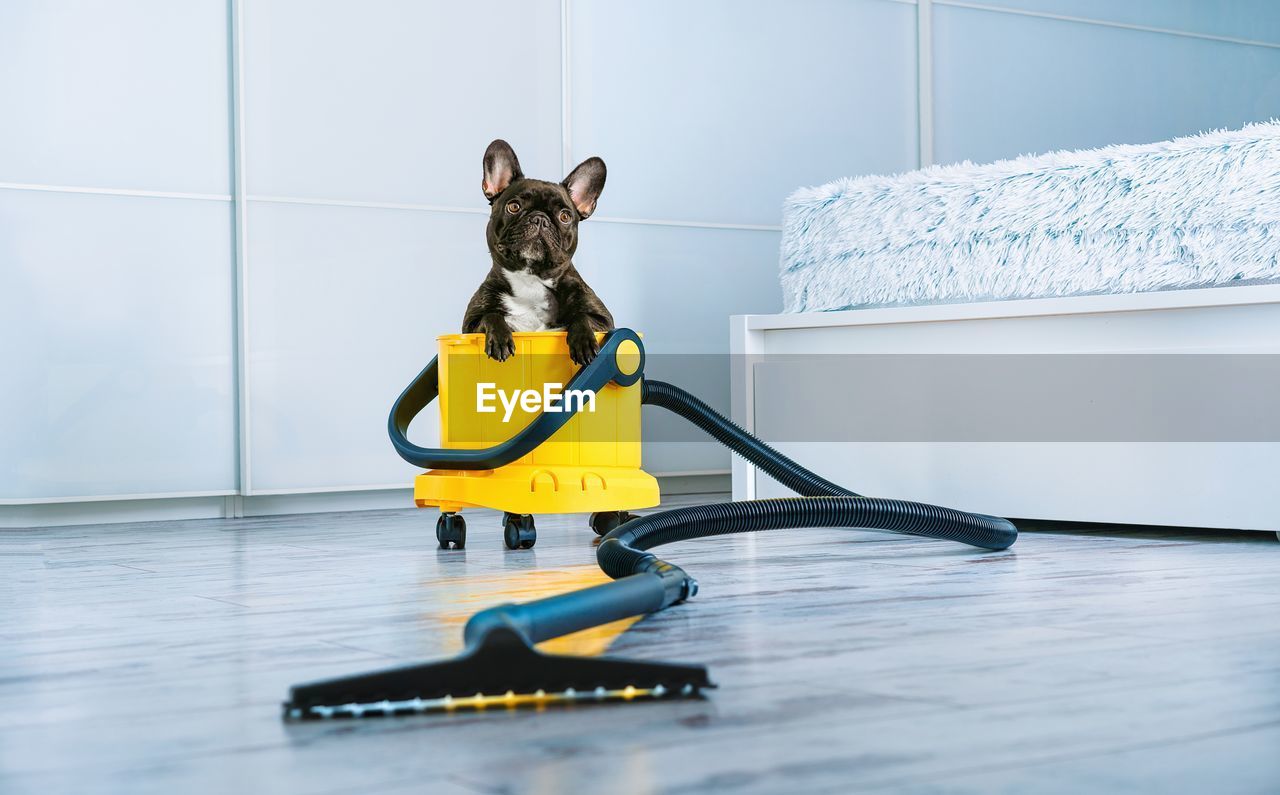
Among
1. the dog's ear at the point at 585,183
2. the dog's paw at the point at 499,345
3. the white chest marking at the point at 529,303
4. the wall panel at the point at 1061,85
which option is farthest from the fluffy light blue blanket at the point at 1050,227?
the wall panel at the point at 1061,85

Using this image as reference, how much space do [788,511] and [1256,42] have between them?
145 inches

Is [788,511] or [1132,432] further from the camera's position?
[1132,432]

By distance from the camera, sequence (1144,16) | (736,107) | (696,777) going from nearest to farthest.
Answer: (696,777) → (736,107) → (1144,16)

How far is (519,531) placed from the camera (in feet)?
6.89

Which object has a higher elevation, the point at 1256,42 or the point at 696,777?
the point at 1256,42

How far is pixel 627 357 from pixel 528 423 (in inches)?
7.5

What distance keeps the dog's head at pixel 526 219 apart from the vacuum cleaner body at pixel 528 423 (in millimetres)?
135

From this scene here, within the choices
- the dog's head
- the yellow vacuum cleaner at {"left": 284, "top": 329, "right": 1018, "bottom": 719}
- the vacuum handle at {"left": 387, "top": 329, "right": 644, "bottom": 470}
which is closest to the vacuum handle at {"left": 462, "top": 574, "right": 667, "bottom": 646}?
the yellow vacuum cleaner at {"left": 284, "top": 329, "right": 1018, "bottom": 719}

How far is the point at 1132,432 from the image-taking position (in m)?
2.19

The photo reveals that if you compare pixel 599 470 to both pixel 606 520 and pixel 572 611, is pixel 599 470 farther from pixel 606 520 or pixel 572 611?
pixel 572 611

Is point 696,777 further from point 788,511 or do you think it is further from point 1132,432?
point 1132,432

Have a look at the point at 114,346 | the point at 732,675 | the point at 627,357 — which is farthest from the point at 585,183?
the point at 732,675

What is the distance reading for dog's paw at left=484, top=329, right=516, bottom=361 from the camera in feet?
6.70

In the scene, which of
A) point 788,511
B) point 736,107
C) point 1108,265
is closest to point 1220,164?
point 1108,265
